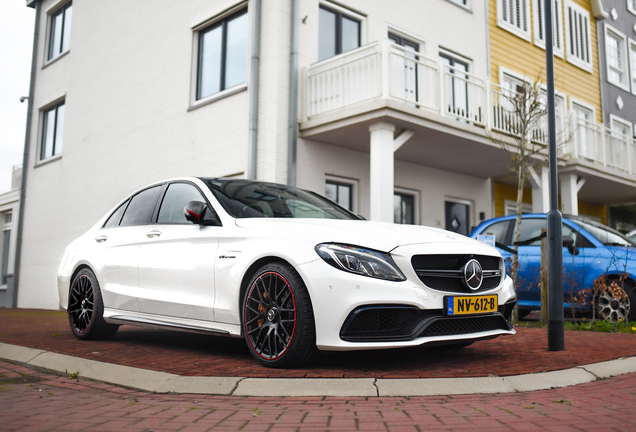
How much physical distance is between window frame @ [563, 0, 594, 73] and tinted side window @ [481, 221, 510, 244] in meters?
12.0

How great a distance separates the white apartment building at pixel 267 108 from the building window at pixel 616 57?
810 centimetres

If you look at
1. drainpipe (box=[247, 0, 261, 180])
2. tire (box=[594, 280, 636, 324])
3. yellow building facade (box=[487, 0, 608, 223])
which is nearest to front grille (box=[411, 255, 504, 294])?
tire (box=[594, 280, 636, 324])

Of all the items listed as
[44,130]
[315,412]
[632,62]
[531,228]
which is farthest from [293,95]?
[632,62]

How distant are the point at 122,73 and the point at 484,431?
51.7ft

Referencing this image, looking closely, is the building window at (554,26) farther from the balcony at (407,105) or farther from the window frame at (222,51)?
the window frame at (222,51)

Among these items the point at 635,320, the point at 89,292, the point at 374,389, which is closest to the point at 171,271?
the point at 89,292

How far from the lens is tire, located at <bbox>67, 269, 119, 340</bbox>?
634 cm

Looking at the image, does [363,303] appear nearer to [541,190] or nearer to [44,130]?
[541,190]

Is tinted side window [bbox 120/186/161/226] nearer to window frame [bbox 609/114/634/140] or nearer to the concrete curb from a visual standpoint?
the concrete curb

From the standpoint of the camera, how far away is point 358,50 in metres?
11.4

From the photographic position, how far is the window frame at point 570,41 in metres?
20.0

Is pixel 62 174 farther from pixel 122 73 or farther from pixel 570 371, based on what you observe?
pixel 570 371

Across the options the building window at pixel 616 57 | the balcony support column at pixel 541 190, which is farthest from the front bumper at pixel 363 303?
the building window at pixel 616 57

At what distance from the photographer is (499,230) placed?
33.3 feet
